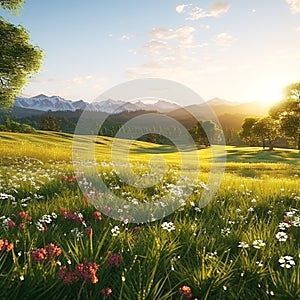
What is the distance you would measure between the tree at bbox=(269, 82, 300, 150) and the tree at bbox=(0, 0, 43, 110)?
4117 cm

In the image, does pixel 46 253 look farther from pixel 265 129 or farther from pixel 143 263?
pixel 265 129

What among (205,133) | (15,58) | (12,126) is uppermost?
(15,58)

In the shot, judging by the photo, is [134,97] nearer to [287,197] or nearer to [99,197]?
[99,197]

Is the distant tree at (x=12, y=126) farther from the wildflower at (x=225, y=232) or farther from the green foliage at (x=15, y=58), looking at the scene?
the wildflower at (x=225, y=232)

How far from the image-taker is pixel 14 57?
90.8 feet

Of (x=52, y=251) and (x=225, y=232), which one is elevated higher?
(x=52, y=251)

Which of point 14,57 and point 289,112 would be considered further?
point 289,112

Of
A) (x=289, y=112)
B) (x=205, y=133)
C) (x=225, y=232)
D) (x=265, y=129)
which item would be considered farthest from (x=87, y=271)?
(x=205, y=133)

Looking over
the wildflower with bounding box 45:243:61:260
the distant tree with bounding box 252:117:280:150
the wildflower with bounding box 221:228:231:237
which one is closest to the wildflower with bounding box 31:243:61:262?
the wildflower with bounding box 45:243:61:260

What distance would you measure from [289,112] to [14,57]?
45.6 metres

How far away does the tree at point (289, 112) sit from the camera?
54.2m

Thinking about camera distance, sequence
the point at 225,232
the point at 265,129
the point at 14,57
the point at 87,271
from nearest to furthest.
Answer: the point at 87,271 → the point at 225,232 → the point at 14,57 → the point at 265,129

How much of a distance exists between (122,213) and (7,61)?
84.1ft

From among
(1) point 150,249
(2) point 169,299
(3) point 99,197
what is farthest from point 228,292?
(3) point 99,197
